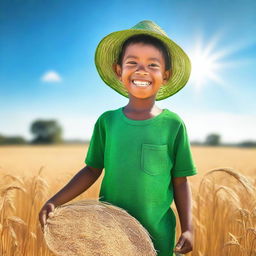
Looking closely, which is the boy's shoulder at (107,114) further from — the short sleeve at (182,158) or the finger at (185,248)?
the finger at (185,248)

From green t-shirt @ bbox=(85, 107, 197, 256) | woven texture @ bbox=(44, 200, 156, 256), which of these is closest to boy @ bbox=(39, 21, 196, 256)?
green t-shirt @ bbox=(85, 107, 197, 256)

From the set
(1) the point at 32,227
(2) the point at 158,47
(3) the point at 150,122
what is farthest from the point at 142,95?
(1) the point at 32,227

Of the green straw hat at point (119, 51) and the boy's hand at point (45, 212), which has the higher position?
the green straw hat at point (119, 51)

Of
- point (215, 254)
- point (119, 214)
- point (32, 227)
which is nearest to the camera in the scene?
point (119, 214)

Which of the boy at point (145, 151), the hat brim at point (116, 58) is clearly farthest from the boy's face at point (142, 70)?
the hat brim at point (116, 58)

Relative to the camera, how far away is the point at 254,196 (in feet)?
7.49

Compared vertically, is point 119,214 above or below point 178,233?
above

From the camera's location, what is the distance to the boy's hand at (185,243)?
6.72 ft

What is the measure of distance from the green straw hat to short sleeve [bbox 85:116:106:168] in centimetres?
30

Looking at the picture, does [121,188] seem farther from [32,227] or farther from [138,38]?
[32,227]

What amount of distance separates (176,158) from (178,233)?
1.21m

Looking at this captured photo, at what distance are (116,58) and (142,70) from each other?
1.28ft

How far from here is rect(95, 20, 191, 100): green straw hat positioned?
221cm

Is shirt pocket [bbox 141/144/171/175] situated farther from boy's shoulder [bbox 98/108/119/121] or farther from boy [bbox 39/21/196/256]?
boy's shoulder [bbox 98/108/119/121]
